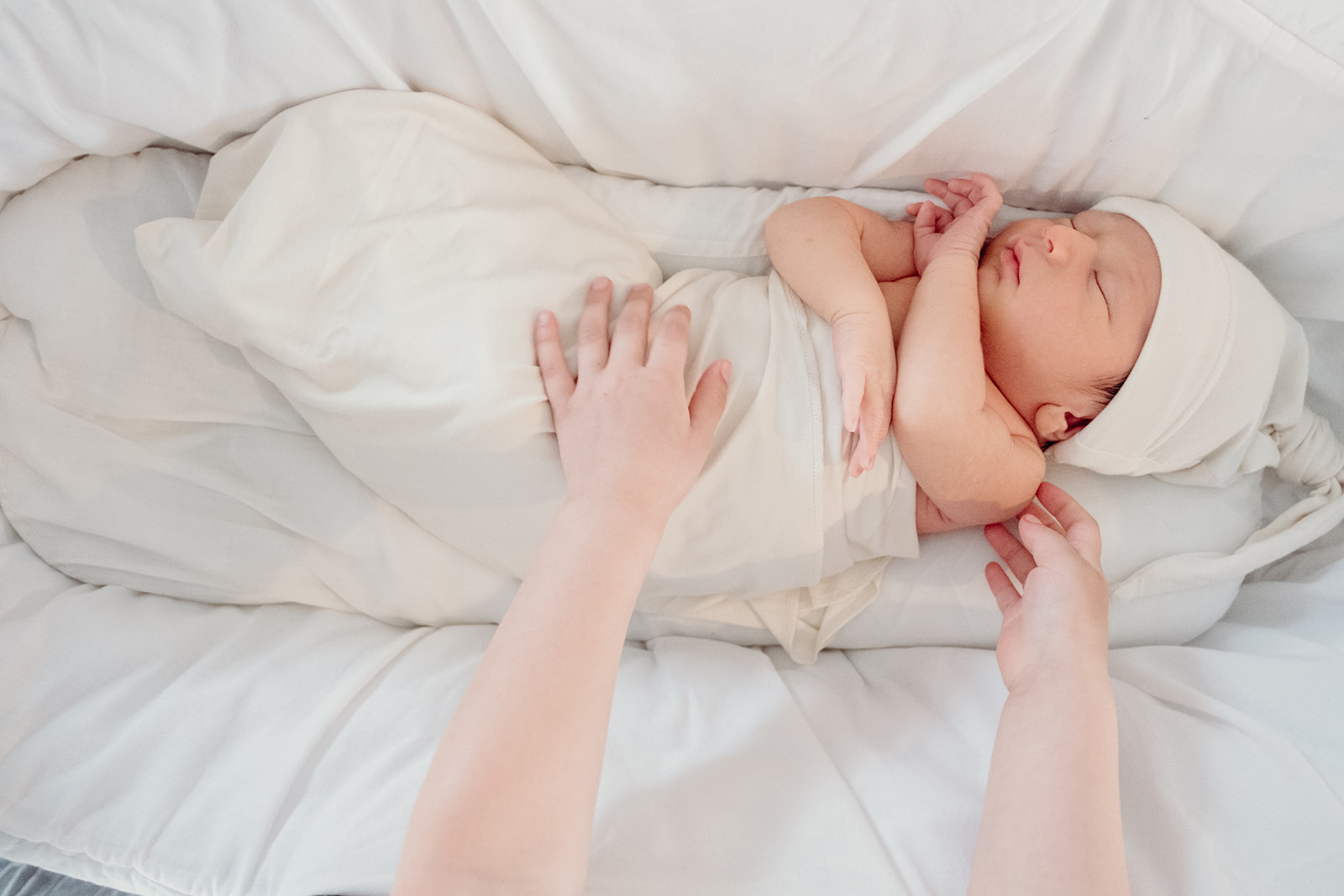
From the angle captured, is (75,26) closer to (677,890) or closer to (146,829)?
(146,829)

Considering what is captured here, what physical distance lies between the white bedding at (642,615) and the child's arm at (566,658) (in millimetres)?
186

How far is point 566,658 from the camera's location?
67cm

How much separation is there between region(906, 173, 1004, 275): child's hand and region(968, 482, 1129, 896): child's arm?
1.12 feet

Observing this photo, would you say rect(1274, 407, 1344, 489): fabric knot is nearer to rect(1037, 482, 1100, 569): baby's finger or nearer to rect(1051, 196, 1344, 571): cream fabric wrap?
rect(1051, 196, 1344, 571): cream fabric wrap

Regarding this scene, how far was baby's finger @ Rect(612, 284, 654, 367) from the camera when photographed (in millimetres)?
893

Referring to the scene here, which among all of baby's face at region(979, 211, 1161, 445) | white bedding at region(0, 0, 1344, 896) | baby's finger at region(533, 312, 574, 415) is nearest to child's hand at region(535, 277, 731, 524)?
Result: baby's finger at region(533, 312, 574, 415)

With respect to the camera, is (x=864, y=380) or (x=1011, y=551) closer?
(x=864, y=380)

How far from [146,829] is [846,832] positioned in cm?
69

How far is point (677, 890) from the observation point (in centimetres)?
77

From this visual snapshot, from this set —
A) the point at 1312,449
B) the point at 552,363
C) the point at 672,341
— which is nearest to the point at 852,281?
the point at 672,341

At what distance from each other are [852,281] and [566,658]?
22.1 inches

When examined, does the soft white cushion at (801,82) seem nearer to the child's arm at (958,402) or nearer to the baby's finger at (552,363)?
the child's arm at (958,402)

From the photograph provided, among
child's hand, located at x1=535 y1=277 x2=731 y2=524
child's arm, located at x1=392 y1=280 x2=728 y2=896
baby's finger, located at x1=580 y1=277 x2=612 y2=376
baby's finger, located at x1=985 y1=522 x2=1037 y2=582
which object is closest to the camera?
child's arm, located at x1=392 y1=280 x2=728 y2=896

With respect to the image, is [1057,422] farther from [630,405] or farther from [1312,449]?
[630,405]
